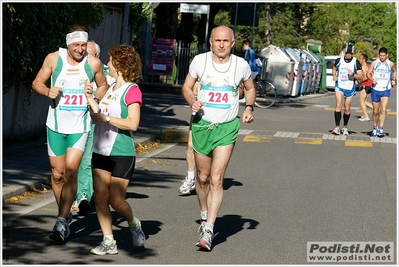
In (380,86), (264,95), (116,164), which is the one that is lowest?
(264,95)

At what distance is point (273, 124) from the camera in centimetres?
2217

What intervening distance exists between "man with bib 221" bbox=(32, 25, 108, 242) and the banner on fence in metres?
26.2

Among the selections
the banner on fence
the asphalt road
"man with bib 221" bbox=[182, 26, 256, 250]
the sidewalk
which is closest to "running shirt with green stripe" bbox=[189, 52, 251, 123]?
"man with bib 221" bbox=[182, 26, 256, 250]

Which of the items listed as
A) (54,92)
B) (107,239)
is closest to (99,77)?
(54,92)

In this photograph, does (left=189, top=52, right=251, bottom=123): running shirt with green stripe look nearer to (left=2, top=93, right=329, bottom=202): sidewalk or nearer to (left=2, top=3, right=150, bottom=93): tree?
(left=2, top=93, right=329, bottom=202): sidewalk

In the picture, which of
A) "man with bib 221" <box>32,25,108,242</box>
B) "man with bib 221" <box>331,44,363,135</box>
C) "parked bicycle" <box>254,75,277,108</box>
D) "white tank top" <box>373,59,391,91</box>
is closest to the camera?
"man with bib 221" <box>32,25,108,242</box>

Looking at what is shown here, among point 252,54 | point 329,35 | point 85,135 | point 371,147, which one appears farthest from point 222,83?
point 329,35

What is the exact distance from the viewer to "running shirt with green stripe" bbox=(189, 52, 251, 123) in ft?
26.7

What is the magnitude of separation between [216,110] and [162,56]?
87.1 ft

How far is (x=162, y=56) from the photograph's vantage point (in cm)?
3450

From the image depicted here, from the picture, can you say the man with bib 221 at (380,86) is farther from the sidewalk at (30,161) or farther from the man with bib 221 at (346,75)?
the sidewalk at (30,161)

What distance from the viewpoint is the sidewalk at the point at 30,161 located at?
10367 millimetres

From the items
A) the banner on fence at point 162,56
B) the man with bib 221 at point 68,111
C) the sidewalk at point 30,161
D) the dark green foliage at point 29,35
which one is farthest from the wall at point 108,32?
the banner on fence at point 162,56

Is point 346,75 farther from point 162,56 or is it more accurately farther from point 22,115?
point 162,56
